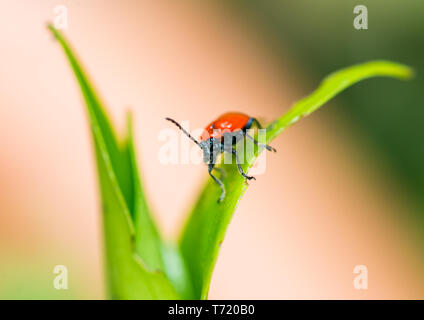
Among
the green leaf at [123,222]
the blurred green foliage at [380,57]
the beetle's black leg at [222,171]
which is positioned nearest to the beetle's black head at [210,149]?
the beetle's black leg at [222,171]

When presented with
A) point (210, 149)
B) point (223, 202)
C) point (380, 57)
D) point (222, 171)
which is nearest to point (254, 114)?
point (380, 57)

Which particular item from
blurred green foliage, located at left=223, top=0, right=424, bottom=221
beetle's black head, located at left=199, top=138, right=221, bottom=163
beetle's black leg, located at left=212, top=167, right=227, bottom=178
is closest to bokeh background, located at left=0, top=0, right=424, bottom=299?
blurred green foliage, located at left=223, top=0, right=424, bottom=221

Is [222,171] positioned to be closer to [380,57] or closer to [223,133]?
[223,133]

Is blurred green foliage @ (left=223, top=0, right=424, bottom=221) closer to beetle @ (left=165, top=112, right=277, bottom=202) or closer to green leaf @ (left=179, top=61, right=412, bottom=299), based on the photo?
beetle @ (left=165, top=112, right=277, bottom=202)

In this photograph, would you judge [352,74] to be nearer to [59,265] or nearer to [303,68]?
[59,265]

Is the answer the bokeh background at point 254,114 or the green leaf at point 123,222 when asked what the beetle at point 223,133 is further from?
the bokeh background at point 254,114

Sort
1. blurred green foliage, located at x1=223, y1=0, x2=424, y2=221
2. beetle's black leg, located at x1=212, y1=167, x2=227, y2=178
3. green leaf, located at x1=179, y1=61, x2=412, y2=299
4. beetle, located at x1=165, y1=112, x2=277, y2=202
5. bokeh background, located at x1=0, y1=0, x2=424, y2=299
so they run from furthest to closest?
1. blurred green foliage, located at x1=223, y1=0, x2=424, y2=221
2. bokeh background, located at x1=0, y1=0, x2=424, y2=299
3. beetle, located at x1=165, y1=112, x2=277, y2=202
4. beetle's black leg, located at x1=212, y1=167, x2=227, y2=178
5. green leaf, located at x1=179, y1=61, x2=412, y2=299
